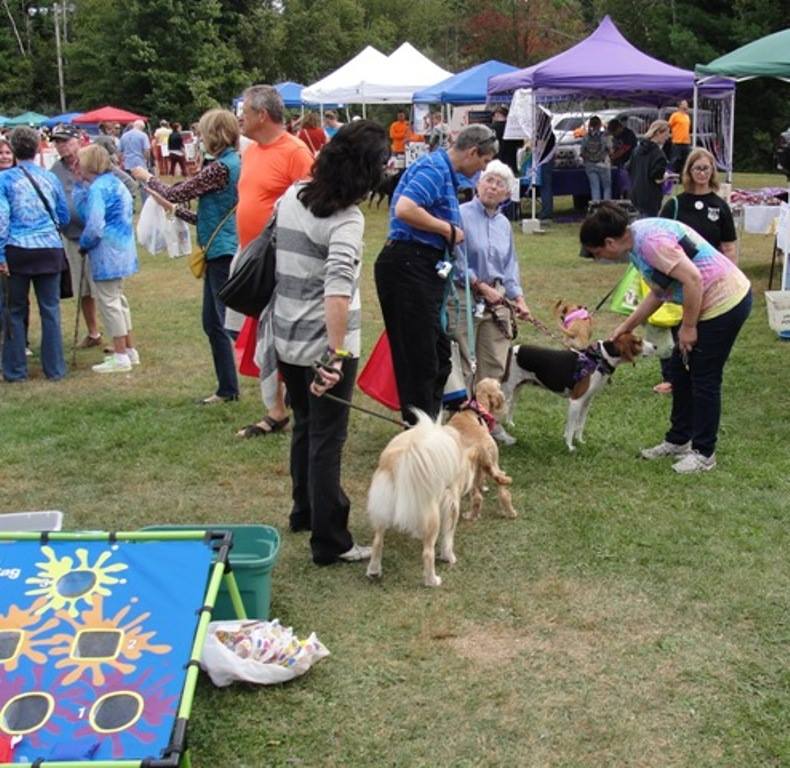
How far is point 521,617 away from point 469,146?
2108 mm

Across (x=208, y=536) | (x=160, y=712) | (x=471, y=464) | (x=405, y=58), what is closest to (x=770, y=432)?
(x=471, y=464)

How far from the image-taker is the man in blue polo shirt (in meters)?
4.36

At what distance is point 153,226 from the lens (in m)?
7.07

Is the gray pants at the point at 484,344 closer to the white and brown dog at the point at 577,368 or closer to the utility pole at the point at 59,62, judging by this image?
the white and brown dog at the point at 577,368

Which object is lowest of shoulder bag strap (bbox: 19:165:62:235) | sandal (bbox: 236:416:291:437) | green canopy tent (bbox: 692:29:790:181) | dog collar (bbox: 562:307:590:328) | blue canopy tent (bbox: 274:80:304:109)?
sandal (bbox: 236:416:291:437)

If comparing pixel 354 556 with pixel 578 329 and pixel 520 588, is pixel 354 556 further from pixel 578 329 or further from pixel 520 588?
pixel 578 329

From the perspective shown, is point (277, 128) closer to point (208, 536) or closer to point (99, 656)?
point (208, 536)

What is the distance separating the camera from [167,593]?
2896 millimetres

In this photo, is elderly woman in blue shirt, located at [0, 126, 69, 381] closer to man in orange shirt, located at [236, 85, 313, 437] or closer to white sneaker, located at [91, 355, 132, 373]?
white sneaker, located at [91, 355, 132, 373]

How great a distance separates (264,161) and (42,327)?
121 inches

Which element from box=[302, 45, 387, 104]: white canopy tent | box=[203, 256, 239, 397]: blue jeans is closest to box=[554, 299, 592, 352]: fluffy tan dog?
box=[203, 256, 239, 397]: blue jeans

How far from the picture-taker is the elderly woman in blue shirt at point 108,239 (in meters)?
7.27

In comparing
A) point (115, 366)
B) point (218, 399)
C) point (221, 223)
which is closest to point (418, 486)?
point (221, 223)

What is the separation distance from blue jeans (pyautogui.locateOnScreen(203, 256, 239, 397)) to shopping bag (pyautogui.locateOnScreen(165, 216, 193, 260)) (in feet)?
2.83
